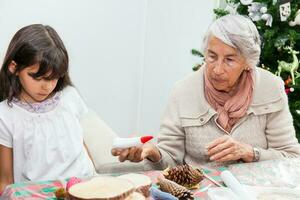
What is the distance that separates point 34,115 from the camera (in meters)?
1.52

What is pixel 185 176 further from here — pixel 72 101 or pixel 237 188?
pixel 72 101

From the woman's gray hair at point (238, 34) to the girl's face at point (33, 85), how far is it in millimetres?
619

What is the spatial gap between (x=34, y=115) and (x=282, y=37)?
4.84 feet

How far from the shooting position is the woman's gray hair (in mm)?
1566

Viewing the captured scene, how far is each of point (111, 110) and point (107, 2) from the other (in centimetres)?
85

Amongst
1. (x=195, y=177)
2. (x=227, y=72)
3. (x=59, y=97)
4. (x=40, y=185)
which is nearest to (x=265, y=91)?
(x=227, y=72)

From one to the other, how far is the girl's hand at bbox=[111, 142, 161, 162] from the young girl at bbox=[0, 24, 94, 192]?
276 mm

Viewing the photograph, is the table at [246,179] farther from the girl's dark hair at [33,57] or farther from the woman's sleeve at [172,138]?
the girl's dark hair at [33,57]

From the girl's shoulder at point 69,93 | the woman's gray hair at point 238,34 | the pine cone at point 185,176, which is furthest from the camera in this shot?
the girl's shoulder at point 69,93

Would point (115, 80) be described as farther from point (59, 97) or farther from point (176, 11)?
point (59, 97)

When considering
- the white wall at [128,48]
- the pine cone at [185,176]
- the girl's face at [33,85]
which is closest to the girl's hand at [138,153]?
the pine cone at [185,176]

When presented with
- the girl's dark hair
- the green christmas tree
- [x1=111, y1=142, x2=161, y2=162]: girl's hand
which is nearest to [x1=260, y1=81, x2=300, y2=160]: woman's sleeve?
[x1=111, y1=142, x2=161, y2=162]: girl's hand

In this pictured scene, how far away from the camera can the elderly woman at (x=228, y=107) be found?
1.59m

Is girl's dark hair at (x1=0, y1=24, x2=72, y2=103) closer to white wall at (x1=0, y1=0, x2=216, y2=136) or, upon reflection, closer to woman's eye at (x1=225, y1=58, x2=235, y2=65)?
woman's eye at (x1=225, y1=58, x2=235, y2=65)
